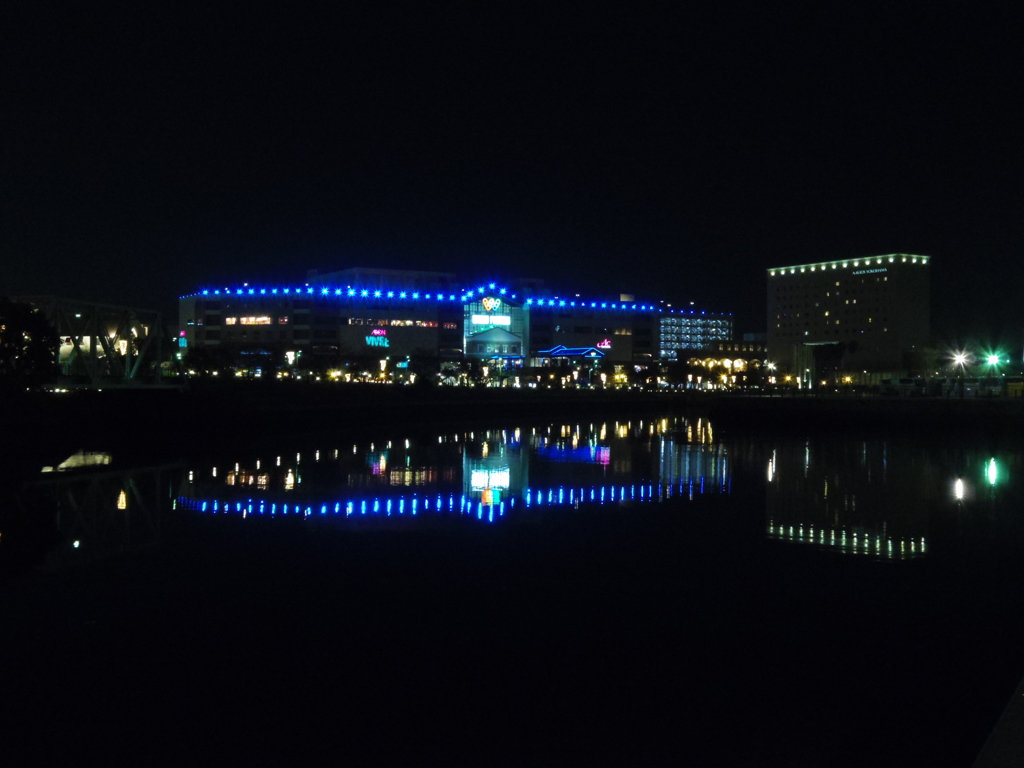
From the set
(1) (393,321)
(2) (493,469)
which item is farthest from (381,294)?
(2) (493,469)

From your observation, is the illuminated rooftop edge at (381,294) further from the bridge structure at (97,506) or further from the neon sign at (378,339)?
the bridge structure at (97,506)

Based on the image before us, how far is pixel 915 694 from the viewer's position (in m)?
7.75

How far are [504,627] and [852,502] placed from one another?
38.3 ft

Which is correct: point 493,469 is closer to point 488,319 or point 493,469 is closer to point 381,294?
point 381,294

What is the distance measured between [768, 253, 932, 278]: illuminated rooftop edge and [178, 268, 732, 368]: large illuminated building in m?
47.2

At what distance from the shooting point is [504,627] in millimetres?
9555

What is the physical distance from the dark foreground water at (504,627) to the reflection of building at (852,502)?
0.11 m

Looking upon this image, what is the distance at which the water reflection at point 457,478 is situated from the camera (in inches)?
735

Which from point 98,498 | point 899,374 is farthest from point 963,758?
point 899,374

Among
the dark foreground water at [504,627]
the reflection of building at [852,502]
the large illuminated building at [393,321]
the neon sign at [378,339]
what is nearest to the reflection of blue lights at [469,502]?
the dark foreground water at [504,627]

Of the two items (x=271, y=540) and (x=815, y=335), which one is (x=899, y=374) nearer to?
(x=815, y=335)

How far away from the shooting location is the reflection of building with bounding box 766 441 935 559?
1461 cm

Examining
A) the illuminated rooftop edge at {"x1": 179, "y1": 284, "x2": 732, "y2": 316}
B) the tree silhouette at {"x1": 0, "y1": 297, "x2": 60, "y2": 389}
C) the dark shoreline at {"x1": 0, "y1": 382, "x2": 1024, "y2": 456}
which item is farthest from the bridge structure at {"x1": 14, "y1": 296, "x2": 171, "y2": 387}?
the illuminated rooftop edge at {"x1": 179, "y1": 284, "x2": 732, "y2": 316}

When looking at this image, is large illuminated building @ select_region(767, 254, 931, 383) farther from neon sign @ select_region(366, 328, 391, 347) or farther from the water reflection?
the water reflection
